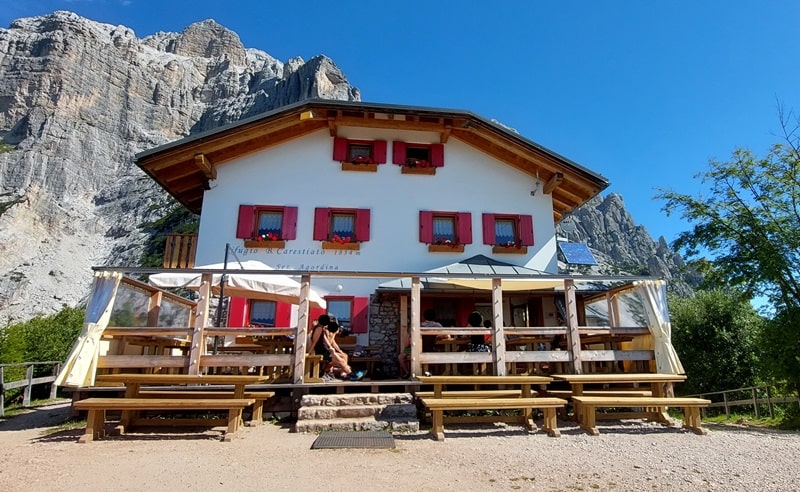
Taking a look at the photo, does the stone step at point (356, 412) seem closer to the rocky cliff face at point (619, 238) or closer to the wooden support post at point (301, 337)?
the wooden support post at point (301, 337)

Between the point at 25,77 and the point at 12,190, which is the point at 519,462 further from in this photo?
the point at 25,77

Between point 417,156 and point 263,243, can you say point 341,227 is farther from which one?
point 417,156

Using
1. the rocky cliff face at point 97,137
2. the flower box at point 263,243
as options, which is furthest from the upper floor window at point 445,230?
the rocky cliff face at point 97,137

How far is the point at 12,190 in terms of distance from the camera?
5525 centimetres

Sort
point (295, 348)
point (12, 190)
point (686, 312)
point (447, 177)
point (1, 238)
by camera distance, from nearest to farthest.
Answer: point (295, 348)
point (447, 177)
point (686, 312)
point (1, 238)
point (12, 190)

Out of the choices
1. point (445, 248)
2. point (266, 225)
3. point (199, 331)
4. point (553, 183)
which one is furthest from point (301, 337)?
point (553, 183)

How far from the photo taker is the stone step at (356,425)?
5.88 metres

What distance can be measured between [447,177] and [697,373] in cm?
1236

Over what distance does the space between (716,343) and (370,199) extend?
46.3 ft

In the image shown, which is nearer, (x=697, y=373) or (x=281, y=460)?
(x=281, y=460)

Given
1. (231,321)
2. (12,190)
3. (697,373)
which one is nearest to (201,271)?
(231,321)

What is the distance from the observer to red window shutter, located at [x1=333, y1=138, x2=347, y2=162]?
41.7 ft

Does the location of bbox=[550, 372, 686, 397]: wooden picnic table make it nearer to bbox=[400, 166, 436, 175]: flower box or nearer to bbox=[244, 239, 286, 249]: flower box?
bbox=[400, 166, 436, 175]: flower box

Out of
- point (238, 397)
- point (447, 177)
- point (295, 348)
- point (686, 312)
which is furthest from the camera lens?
point (686, 312)
